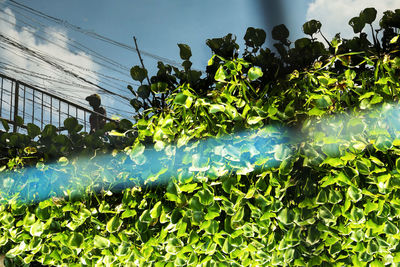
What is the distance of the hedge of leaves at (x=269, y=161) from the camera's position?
4.75 ft

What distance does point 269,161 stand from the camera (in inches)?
59.9

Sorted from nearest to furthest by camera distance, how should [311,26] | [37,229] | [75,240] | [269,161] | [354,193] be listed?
[354,193] → [269,161] → [311,26] → [75,240] → [37,229]

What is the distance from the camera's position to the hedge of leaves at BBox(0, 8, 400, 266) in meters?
1.45

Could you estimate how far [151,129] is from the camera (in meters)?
1.75

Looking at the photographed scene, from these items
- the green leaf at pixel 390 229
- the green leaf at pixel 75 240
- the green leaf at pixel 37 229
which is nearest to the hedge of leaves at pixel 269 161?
the green leaf at pixel 390 229

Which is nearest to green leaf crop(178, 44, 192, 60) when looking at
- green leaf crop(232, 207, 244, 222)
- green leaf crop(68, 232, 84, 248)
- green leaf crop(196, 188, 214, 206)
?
green leaf crop(196, 188, 214, 206)

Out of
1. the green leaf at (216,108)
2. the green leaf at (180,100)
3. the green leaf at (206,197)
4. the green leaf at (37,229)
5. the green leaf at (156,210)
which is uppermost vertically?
the green leaf at (180,100)

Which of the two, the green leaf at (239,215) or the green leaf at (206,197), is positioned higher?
the green leaf at (206,197)

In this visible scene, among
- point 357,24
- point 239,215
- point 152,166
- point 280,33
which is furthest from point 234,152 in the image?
point 357,24

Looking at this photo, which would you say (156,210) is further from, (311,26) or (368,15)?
(368,15)

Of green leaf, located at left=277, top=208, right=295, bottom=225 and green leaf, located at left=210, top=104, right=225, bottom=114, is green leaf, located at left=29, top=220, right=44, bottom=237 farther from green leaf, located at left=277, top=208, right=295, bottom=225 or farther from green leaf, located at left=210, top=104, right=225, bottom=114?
green leaf, located at left=277, top=208, right=295, bottom=225

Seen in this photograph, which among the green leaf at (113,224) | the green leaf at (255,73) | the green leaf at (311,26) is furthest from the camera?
the green leaf at (113,224)

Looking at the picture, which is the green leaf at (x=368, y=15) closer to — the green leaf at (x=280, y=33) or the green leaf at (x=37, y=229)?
the green leaf at (x=280, y=33)

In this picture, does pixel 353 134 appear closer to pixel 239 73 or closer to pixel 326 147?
pixel 326 147
